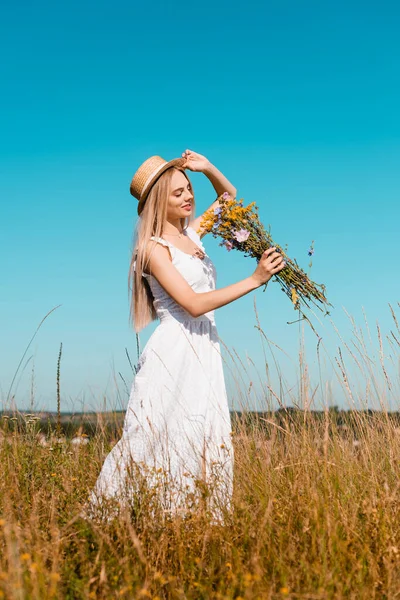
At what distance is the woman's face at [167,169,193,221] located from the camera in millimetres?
4191

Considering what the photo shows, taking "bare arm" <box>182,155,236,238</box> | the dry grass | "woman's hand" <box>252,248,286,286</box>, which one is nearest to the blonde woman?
"woman's hand" <box>252,248,286,286</box>

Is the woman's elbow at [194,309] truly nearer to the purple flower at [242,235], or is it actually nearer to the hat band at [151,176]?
the purple flower at [242,235]

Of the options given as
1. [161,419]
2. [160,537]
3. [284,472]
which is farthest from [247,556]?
[161,419]

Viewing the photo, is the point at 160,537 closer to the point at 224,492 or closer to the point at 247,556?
the point at 247,556

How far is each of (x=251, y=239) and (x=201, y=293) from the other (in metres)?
0.51

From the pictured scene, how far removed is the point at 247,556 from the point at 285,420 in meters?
1.52

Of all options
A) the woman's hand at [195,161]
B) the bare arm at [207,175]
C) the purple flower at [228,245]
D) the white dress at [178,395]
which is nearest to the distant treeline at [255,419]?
the white dress at [178,395]

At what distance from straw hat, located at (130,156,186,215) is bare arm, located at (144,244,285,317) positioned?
477mm

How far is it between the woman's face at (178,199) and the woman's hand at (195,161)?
21 cm

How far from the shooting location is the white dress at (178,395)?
3701mm

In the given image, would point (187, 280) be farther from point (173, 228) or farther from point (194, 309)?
point (173, 228)

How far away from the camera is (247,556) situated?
2.50 m

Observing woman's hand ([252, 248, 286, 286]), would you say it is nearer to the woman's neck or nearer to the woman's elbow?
the woman's elbow

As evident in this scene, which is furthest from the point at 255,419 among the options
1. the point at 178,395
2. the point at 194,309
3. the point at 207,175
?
the point at 207,175
